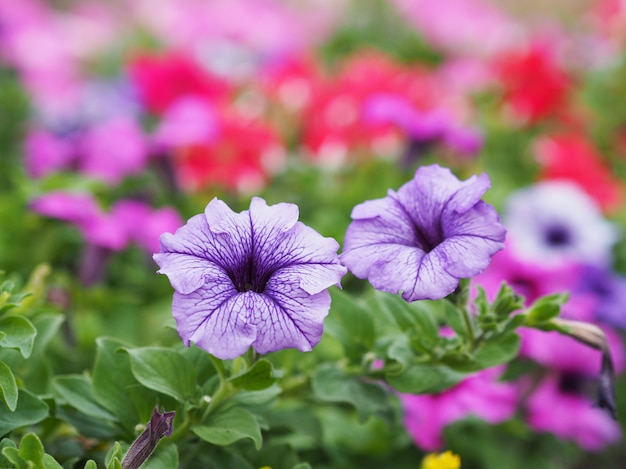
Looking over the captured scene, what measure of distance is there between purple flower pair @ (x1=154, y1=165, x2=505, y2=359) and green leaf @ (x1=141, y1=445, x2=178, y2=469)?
0.14 m

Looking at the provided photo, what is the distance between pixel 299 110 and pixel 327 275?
132 centimetres

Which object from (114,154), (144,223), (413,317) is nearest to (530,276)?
(413,317)

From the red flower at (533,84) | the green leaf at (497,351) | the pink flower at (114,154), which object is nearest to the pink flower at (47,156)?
the pink flower at (114,154)

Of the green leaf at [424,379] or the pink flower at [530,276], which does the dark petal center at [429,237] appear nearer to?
the green leaf at [424,379]

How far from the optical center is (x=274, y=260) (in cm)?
66

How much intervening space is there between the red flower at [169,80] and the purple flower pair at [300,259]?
1.09 m

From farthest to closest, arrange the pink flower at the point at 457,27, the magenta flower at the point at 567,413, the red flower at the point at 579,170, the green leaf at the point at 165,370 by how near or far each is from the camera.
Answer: the pink flower at the point at 457,27, the red flower at the point at 579,170, the magenta flower at the point at 567,413, the green leaf at the point at 165,370

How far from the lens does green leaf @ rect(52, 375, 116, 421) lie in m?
0.74

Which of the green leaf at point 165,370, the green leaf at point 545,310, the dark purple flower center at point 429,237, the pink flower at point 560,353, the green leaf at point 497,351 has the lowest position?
the pink flower at point 560,353

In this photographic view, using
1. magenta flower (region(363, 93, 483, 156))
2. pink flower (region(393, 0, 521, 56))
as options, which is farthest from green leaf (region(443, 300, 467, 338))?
pink flower (region(393, 0, 521, 56))

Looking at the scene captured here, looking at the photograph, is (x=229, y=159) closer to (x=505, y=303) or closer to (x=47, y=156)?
(x=47, y=156)

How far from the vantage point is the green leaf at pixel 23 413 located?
2.21 ft

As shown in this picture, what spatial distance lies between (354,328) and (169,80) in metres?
1.06

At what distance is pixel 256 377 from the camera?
0.66 m
